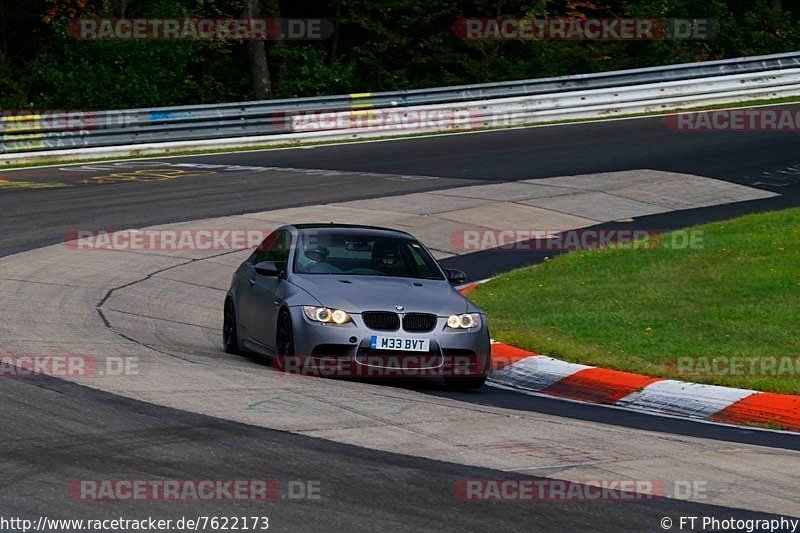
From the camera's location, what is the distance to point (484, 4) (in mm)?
45281

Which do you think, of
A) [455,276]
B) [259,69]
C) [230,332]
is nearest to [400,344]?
[455,276]

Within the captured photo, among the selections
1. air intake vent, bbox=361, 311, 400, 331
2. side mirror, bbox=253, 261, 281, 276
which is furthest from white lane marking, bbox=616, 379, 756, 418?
side mirror, bbox=253, 261, 281, 276

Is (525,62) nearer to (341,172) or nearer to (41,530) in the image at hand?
(341,172)

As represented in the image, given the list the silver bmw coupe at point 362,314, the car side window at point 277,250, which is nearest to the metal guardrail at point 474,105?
the car side window at point 277,250

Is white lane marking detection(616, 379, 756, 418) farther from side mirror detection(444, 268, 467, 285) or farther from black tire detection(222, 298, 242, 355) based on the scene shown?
black tire detection(222, 298, 242, 355)

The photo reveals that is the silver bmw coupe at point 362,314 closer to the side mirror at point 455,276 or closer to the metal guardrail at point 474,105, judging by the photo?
the side mirror at point 455,276

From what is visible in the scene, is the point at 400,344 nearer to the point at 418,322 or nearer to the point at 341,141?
the point at 418,322

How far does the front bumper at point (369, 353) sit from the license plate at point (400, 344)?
0.10 feet

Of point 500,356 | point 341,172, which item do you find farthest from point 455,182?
point 500,356

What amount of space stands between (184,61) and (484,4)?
9804 mm

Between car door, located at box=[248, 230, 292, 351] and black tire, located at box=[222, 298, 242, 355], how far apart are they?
0.45 meters

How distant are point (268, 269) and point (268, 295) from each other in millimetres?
237

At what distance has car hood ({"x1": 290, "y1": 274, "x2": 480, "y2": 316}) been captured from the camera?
11.9m

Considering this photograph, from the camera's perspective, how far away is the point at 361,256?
13.1m
